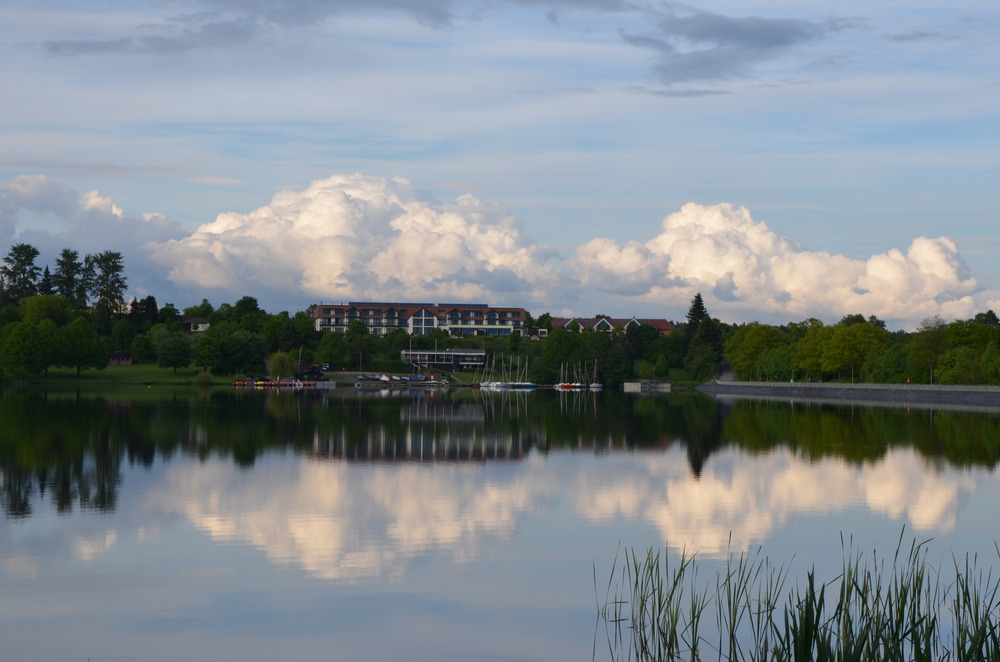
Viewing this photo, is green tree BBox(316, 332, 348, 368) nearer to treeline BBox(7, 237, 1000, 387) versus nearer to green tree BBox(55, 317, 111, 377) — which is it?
treeline BBox(7, 237, 1000, 387)

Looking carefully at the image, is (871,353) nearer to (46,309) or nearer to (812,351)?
(812,351)

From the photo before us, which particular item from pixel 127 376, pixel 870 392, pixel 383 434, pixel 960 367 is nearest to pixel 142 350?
pixel 127 376

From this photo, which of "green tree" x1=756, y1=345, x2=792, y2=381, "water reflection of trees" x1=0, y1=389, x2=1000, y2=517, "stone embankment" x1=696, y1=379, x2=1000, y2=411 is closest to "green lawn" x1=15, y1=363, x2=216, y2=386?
"water reflection of trees" x1=0, y1=389, x2=1000, y2=517

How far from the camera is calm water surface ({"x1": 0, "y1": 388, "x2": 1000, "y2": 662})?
16.3 meters

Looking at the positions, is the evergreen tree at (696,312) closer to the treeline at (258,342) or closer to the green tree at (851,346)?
the treeline at (258,342)

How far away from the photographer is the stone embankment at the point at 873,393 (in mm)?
91562

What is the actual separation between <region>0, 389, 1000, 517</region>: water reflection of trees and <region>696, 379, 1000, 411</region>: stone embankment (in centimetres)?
1268

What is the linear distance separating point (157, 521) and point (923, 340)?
97870mm

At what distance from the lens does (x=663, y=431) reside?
2339 inches

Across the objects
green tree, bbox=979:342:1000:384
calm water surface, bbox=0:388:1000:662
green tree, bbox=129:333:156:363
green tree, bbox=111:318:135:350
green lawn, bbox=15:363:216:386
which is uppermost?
green tree, bbox=111:318:135:350

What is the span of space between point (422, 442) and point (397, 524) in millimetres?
24033

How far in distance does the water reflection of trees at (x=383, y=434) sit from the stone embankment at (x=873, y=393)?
12.7 meters

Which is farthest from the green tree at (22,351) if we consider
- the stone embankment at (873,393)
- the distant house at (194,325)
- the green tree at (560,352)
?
the stone embankment at (873,393)

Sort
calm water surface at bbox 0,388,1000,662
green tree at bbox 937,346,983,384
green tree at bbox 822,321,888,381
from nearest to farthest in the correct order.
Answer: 1. calm water surface at bbox 0,388,1000,662
2. green tree at bbox 937,346,983,384
3. green tree at bbox 822,321,888,381
